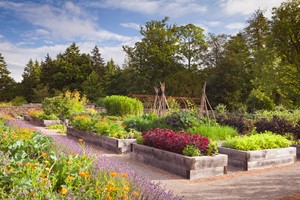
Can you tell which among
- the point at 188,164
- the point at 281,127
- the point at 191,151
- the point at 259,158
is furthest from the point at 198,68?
the point at 188,164

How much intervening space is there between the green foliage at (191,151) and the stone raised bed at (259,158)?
1244 millimetres

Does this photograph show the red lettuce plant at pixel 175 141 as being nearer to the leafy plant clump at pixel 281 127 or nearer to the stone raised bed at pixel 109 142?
the stone raised bed at pixel 109 142

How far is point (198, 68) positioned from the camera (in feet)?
108

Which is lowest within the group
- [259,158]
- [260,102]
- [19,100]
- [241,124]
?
[259,158]

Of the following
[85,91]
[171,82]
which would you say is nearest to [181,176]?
[171,82]

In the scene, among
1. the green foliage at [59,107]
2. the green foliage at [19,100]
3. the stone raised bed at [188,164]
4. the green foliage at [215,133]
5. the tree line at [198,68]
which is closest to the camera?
the stone raised bed at [188,164]

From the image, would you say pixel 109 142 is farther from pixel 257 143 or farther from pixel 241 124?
pixel 241 124

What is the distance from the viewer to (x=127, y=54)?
34188 millimetres

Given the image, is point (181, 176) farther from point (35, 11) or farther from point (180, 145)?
point (35, 11)

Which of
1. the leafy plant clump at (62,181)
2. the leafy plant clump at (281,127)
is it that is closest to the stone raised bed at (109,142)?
the leafy plant clump at (62,181)

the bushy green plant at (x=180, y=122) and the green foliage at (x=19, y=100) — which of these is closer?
the bushy green plant at (x=180, y=122)

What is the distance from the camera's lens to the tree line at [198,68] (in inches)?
856

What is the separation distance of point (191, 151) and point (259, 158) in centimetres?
180

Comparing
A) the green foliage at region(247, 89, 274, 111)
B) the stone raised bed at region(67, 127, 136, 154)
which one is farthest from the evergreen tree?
the stone raised bed at region(67, 127, 136, 154)
